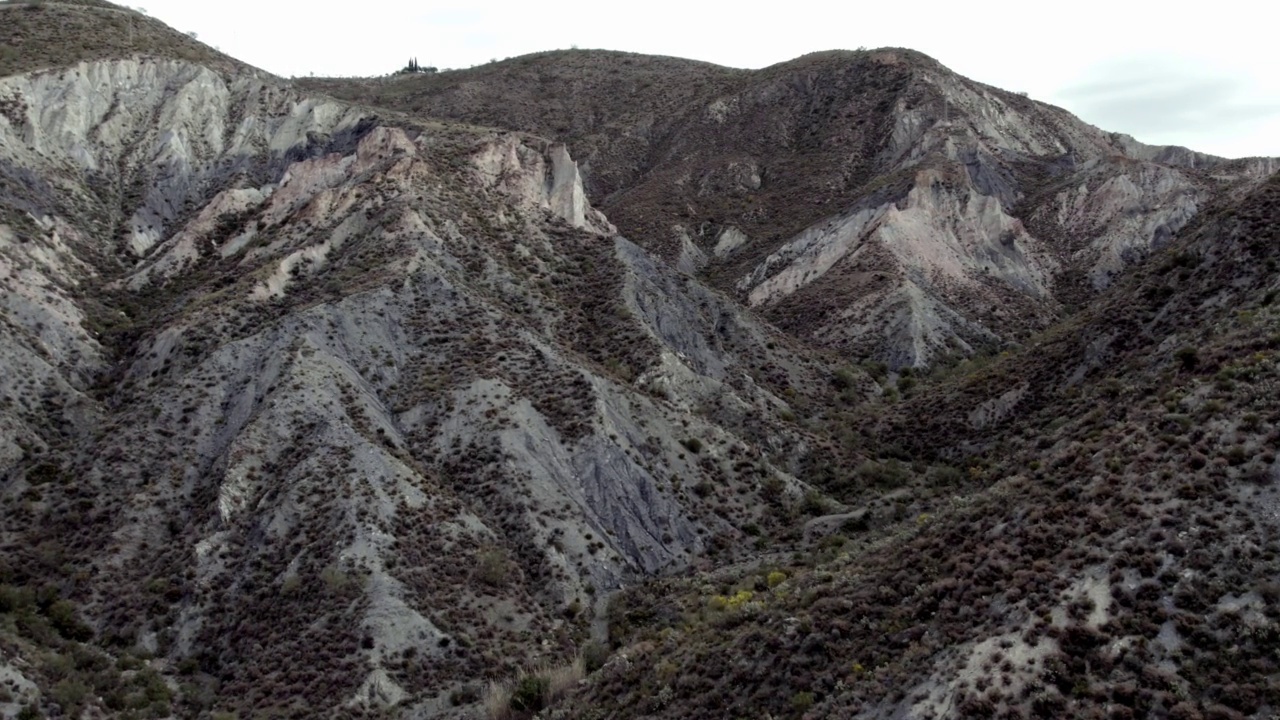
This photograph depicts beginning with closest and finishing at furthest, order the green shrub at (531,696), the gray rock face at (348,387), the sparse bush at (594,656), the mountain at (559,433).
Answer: the mountain at (559,433) < the green shrub at (531,696) < the sparse bush at (594,656) < the gray rock face at (348,387)

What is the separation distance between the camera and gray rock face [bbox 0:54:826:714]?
4084 cm

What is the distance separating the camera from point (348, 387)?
50.8 meters

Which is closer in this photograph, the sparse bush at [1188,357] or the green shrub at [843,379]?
the sparse bush at [1188,357]

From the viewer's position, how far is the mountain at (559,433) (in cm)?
2711

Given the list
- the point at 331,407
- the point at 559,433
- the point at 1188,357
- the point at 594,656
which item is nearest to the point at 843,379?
the point at 559,433

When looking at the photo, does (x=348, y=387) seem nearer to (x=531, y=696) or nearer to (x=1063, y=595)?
(x=531, y=696)

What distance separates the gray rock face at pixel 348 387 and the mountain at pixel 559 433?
22 centimetres

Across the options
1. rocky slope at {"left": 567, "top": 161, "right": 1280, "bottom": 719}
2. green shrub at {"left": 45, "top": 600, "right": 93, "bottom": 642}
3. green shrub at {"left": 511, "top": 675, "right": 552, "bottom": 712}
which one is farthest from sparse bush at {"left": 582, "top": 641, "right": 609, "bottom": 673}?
green shrub at {"left": 45, "top": 600, "right": 93, "bottom": 642}

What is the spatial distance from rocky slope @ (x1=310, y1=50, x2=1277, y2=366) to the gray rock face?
19.3 metres

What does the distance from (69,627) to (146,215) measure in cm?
3794

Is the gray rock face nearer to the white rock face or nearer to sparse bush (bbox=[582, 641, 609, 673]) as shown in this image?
the white rock face

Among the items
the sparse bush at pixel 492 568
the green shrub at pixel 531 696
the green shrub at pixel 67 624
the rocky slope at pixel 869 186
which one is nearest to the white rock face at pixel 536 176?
the rocky slope at pixel 869 186

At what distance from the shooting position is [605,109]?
450ft

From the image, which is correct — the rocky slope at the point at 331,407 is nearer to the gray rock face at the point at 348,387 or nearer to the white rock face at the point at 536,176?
the gray rock face at the point at 348,387
